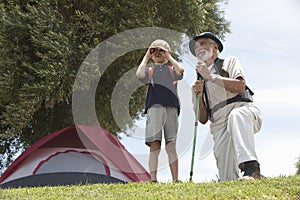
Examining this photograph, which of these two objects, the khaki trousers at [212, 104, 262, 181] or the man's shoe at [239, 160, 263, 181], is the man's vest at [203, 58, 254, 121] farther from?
the man's shoe at [239, 160, 263, 181]

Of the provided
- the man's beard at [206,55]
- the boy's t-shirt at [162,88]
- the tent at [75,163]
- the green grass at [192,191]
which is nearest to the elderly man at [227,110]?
the man's beard at [206,55]

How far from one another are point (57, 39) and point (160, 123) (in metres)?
5.24

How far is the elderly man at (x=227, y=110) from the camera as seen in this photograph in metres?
5.30

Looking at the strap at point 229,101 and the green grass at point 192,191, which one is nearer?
the green grass at point 192,191

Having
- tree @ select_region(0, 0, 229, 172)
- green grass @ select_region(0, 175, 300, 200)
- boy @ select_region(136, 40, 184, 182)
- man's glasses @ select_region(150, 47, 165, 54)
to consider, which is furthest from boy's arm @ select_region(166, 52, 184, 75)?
tree @ select_region(0, 0, 229, 172)

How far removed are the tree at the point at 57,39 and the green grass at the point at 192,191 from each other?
5777 millimetres

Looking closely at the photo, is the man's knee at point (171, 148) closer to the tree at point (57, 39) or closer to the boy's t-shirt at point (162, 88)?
the boy's t-shirt at point (162, 88)

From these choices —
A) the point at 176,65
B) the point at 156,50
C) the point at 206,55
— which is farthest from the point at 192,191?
the point at 156,50

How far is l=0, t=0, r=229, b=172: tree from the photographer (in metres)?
11.3

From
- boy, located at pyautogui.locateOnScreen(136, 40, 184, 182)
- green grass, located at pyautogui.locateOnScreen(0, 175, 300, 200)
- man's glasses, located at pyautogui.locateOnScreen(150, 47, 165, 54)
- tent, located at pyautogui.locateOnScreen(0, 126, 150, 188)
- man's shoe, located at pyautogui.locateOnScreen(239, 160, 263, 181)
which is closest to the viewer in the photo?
green grass, located at pyautogui.locateOnScreen(0, 175, 300, 200)

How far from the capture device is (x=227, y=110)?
5664 millimetres

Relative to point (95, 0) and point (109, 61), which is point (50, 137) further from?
point (95, 0)

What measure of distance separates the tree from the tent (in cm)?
215

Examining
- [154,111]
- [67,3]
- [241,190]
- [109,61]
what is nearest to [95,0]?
[67,3]
